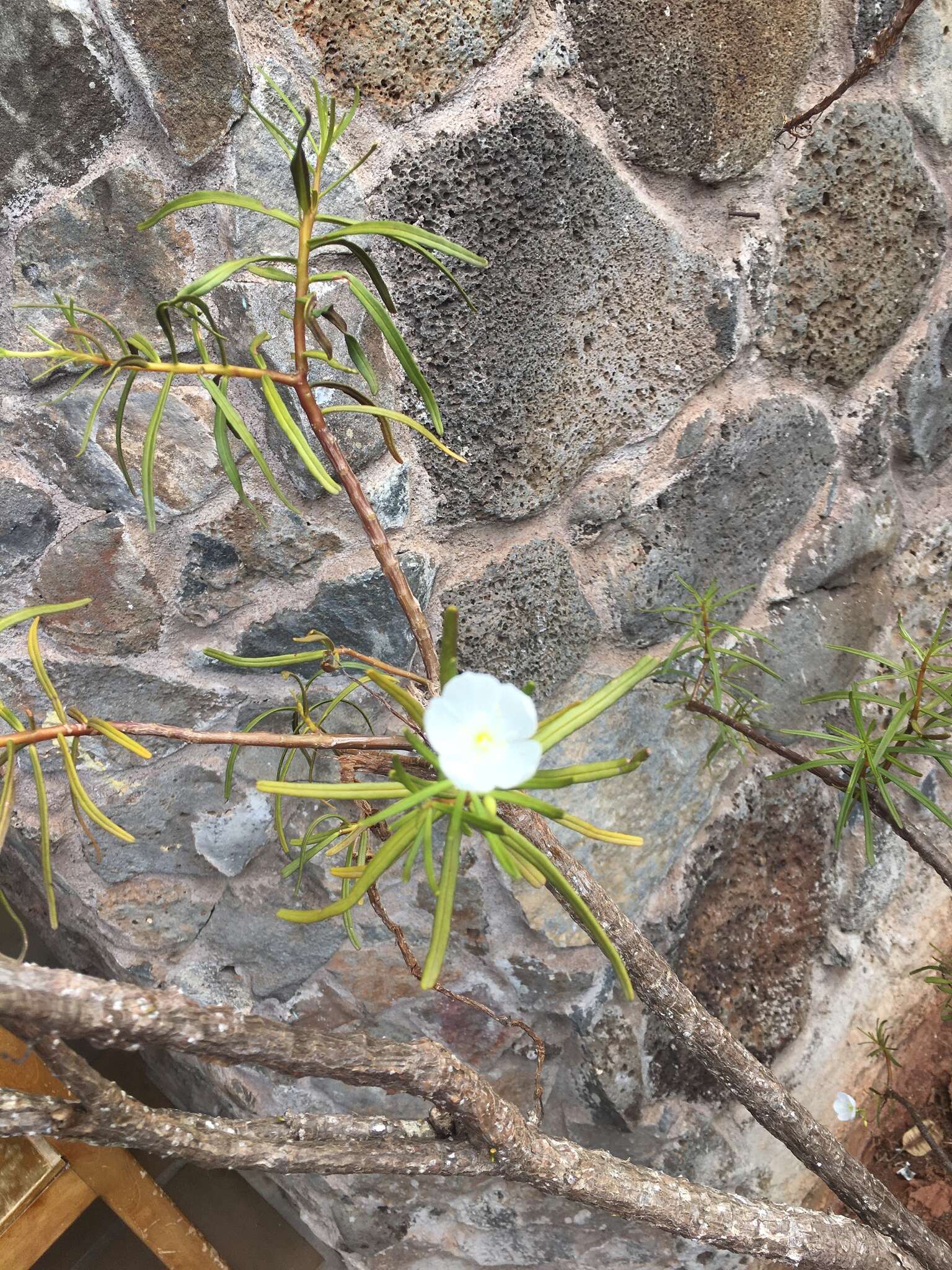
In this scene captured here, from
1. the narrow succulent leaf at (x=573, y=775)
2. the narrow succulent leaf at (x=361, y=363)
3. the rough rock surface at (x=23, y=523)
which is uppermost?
the narrow succulent leaf at (x=361, y=363)

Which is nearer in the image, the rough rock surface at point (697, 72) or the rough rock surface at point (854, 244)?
the rough rock surface at point (697, 72)

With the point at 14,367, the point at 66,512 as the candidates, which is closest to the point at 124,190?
the point at 14,367

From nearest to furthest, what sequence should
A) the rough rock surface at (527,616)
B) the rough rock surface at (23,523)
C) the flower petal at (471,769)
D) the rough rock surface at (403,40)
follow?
the flower petal at (471,769) → the rough rock surface at (403,40) → the rough rock surface at (23,523) → the rough rock surface at (527,616)

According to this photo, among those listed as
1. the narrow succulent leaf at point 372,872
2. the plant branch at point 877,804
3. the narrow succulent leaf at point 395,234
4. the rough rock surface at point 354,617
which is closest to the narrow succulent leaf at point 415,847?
the narrow succulent leaf at point 372,872

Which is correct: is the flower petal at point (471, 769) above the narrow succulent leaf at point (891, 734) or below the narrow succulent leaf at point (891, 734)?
below

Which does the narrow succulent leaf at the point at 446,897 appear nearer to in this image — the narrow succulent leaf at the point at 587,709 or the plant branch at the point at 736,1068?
the narrow succulent leaf at the point at 587,709

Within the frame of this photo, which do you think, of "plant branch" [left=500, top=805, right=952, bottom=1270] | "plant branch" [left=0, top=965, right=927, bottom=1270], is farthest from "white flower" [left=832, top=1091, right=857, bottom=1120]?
"plant branch" [left=0, top=965, right=927, bottom=1270]

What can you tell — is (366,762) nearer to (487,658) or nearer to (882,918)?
(487,658)
